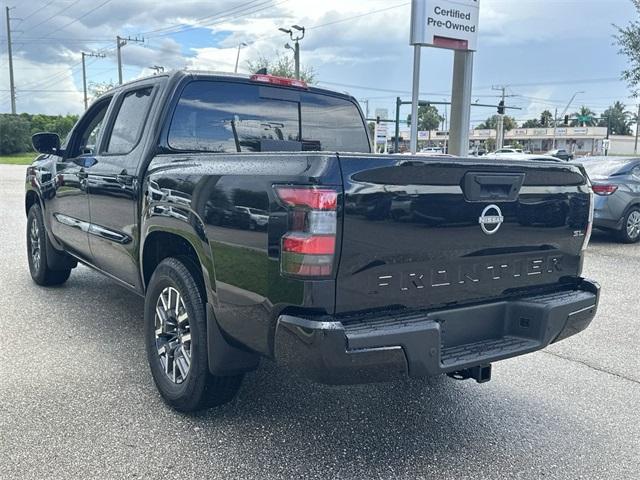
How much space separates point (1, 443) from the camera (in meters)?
3.07

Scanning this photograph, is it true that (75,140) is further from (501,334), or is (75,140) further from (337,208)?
(501,334)

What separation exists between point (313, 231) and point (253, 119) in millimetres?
2018

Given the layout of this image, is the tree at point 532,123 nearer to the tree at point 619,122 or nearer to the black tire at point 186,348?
the tree at point 619,122

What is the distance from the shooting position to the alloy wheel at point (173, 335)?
11.1 feet

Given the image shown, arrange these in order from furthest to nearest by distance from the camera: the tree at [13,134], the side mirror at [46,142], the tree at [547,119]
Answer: the tree at [547,119]
the tree at [13,134]
the side mirror at [46,142]

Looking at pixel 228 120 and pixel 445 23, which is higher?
pixel 445 23

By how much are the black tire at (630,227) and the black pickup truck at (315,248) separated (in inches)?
297

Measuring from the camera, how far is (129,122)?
442 cm

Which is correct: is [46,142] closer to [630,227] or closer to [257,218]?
[257,218]

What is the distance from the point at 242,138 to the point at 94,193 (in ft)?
4.38

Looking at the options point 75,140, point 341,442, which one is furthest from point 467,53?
point 341,442

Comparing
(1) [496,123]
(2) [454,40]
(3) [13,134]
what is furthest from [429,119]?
(2) [454,40]

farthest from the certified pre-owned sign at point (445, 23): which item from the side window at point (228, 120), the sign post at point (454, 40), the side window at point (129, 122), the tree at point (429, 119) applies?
the tree at point (429, 119)

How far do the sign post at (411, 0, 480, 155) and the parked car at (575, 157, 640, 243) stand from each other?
434 cm
